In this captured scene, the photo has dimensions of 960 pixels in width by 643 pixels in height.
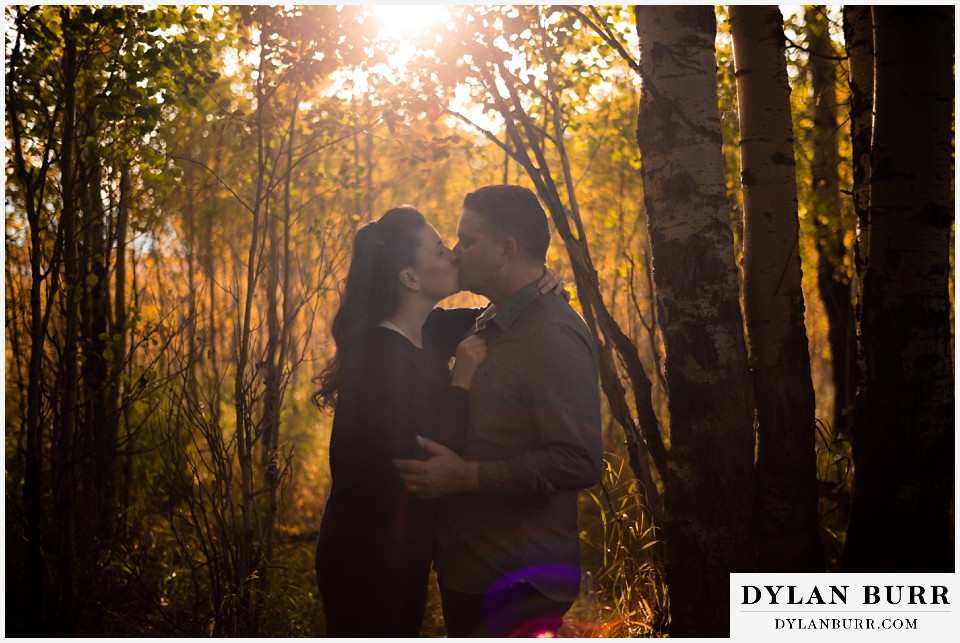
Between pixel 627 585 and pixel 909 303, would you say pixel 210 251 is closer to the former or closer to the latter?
pixel 627 585

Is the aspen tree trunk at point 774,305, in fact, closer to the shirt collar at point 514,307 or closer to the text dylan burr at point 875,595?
the text dylan burr at point 875,595

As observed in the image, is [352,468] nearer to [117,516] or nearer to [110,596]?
[110,596]

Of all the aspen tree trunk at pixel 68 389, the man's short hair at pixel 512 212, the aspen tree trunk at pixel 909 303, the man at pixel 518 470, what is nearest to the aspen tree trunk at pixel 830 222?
the aspen tree trunk at pixel 909 303

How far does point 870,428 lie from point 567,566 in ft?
4.64

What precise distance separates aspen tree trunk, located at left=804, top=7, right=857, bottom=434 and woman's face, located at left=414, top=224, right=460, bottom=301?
13.4 ft

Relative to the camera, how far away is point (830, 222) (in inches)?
229

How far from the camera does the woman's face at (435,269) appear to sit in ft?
7.75

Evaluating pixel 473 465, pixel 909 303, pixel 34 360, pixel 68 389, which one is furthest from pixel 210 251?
pixel 909 303

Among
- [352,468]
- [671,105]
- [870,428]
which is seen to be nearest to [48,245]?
[352,468]

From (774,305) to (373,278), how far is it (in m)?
1.52

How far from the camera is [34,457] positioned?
3613 mm

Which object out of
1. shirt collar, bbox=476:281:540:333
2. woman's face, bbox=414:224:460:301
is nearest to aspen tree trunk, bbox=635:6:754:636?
shirt collar, bbox=476:281:540:333

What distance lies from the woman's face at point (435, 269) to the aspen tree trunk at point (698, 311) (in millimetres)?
689

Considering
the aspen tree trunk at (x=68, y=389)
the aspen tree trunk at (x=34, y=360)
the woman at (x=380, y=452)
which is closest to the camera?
the woman at (x=380, y=452)
